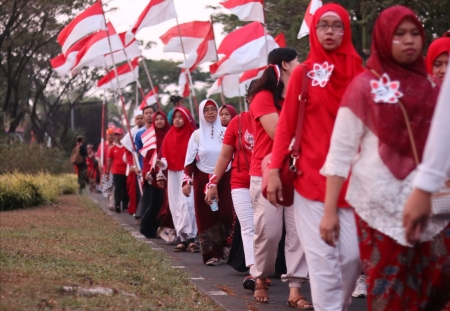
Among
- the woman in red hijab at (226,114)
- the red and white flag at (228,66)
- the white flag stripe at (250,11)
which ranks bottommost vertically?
the woman in red hijab at (226,114)

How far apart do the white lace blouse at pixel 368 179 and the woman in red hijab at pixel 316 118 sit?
0.69 m

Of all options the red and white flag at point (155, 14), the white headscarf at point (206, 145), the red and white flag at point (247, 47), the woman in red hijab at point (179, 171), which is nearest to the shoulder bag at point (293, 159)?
the white headscarf at point (206, 145)

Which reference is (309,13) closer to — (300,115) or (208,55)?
(208,55)

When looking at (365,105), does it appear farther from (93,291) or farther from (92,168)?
(92,168)

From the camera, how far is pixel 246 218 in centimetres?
775

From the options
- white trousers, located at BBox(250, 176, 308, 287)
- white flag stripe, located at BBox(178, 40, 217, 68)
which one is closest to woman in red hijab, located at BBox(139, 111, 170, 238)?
white flag stripe, located at BBox(178, 40, 217, 68)

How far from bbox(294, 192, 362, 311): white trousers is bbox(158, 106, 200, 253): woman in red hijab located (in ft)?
21.3

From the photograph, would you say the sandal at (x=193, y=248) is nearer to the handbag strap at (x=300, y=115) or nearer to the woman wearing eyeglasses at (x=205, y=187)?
the woman wearing eyeglasses at (x=205, y=187)

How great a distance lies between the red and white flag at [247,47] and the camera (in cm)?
1493

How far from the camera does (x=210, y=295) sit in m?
7.14

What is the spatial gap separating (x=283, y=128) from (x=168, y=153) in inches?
267

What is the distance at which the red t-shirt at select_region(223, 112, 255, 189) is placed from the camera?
7.88 metres

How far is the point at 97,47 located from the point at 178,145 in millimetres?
6082

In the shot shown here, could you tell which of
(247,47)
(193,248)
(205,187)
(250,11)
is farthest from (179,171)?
(247,47)
